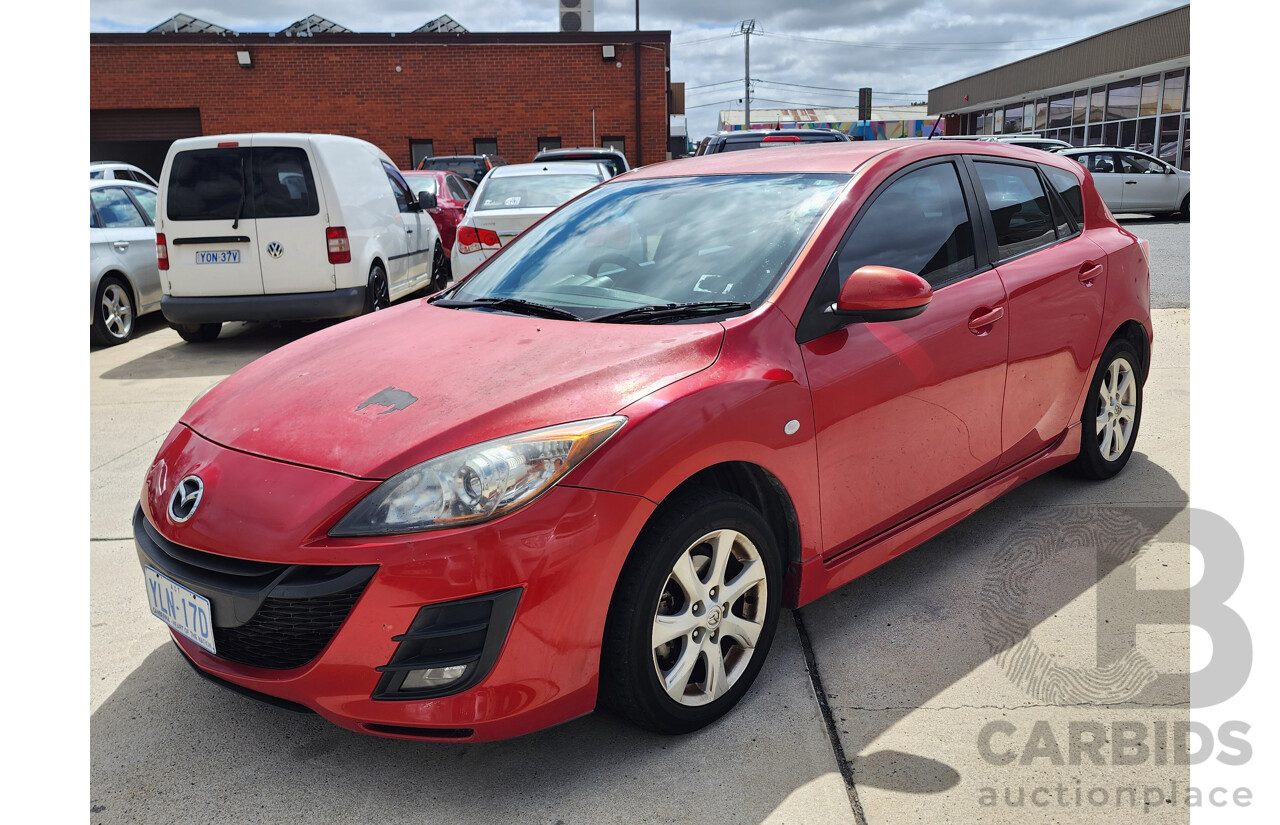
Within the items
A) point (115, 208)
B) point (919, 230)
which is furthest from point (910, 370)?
point (115, 208)

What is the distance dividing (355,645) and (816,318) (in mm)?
1592

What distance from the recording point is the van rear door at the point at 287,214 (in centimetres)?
809

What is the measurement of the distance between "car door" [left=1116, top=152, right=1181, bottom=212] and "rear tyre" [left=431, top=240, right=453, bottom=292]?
1448 centimetres

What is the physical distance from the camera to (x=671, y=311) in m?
2.88

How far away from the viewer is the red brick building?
26078mm

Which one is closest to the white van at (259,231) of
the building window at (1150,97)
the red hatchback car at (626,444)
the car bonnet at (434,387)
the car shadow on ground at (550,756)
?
the red hatchback car at (626,444)

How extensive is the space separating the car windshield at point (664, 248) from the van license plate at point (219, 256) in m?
5.28

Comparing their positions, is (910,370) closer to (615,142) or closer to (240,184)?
(240,184)

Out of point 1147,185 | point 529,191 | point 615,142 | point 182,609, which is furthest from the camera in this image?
point 615,142

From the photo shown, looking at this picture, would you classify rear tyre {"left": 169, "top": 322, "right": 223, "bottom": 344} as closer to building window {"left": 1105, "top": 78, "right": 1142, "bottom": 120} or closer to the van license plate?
the van license plate

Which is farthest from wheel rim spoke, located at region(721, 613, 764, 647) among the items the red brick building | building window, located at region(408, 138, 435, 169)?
building window, located at region(408, 138, 435, 169)

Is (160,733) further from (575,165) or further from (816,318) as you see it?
(575,165)

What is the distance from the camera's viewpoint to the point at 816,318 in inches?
112

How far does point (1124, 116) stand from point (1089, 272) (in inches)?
1220
